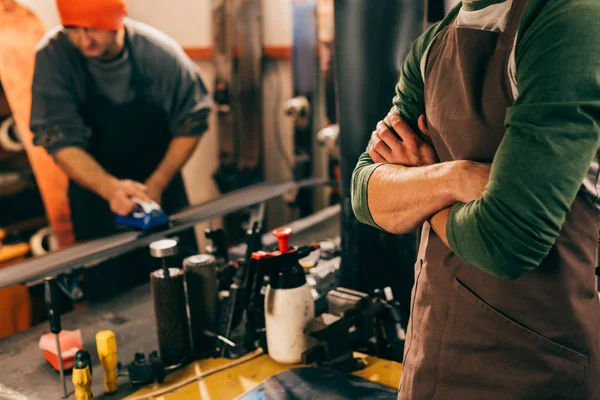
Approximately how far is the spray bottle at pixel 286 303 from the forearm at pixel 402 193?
0.36 m

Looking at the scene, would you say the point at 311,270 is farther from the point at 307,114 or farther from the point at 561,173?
the point at 307,114

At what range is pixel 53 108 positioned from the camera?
261cm

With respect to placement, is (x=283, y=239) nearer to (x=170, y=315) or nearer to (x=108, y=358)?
(x=170, y=315)

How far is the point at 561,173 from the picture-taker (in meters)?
0.73

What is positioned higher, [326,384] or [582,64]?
[582,64]

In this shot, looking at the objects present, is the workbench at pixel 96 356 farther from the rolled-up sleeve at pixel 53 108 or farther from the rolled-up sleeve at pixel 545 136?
the rolled-up sleeve at pixel 53 108

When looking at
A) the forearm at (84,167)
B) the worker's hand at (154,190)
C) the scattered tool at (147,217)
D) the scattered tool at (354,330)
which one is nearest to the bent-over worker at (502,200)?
the scattered tool at (354,330)

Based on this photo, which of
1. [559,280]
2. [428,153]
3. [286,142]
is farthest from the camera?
[286,142]

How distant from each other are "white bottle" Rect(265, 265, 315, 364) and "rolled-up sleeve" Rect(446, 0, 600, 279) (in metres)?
0.69

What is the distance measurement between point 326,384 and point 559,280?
640 mm

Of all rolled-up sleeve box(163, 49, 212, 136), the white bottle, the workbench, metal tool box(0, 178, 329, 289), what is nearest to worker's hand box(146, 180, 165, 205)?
rolled-up sleeve box(163, 49, 212, 136)

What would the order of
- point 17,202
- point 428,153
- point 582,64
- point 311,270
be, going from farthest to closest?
point 17,202 < point 311,270 < point 428,153 < point 582,64

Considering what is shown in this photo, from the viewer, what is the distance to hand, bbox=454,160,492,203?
33.3 inches

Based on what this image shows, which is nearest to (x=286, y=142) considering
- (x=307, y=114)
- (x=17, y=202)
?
(x=307, y=114)
